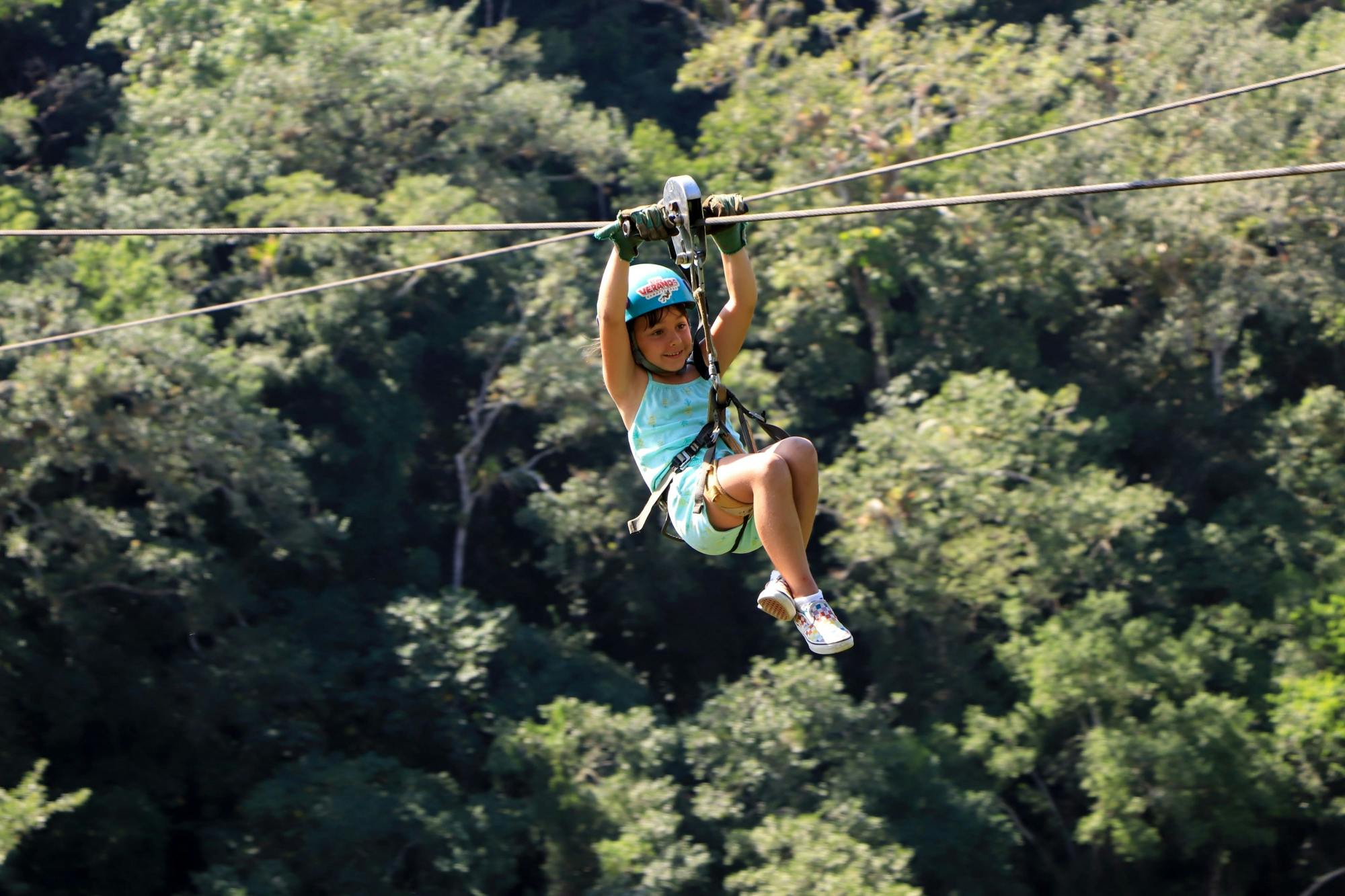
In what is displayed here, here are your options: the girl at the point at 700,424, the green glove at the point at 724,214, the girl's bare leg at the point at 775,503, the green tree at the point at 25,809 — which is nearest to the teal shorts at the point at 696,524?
the girl at the point at 700,424

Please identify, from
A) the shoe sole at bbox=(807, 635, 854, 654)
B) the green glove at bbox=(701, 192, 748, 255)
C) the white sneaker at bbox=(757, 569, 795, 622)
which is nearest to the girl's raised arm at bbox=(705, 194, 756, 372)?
the green glove at bbox=(701, 192, 748, 255)

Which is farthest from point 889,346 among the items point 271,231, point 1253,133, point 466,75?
point 271,231

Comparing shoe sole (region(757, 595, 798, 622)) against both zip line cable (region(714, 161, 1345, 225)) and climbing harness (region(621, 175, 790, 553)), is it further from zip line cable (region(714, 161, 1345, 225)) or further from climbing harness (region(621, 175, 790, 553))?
zip line cable (region(714, 161, 1345, 225))

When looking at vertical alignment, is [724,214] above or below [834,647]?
above

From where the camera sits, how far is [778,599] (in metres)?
3.78

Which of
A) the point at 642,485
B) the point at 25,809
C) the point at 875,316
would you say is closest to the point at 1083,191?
the point at 25,809

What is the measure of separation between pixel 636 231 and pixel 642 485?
10584 millimetres

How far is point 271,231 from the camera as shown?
5.20 metres

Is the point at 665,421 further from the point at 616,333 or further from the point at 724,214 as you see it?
the point at 724,214

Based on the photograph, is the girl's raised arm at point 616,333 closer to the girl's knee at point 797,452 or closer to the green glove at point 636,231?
the green glove at point 636,231

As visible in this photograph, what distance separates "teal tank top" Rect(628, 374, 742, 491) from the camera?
4105mm

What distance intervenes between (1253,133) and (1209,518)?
11.0 ft

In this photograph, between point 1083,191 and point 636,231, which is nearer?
point 1083,191

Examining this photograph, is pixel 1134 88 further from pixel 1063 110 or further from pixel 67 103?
pixel 67 103
